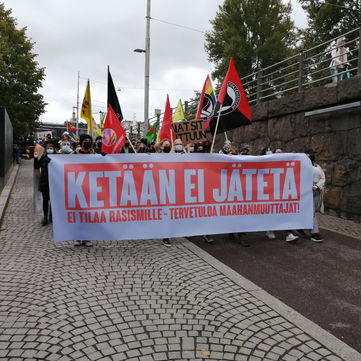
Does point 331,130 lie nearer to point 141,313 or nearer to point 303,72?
point 303,72

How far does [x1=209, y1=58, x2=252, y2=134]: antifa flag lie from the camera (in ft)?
22.9

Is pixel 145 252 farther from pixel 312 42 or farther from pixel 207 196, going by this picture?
pixel 312 42

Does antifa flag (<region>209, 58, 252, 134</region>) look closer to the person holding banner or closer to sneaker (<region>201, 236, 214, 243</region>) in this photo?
the person holding banner

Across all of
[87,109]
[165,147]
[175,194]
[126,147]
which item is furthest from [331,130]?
[87,109]

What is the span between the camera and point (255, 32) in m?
28.0

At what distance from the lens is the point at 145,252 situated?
5.75 m

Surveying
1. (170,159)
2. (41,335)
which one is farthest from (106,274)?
(170,159)

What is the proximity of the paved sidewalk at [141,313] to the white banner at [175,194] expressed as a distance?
0.51 meters

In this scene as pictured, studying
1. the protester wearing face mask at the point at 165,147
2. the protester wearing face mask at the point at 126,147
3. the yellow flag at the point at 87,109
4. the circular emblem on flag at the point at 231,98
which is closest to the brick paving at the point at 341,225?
the circular emblem on flag at the point at 231,98

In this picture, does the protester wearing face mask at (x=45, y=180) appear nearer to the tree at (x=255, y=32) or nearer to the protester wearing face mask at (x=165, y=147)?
the protester wearing face mask at (x=165, y=147)

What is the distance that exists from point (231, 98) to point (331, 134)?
3.54 m

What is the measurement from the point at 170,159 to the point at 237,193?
1289 millimetres

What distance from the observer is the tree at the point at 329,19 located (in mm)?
22578

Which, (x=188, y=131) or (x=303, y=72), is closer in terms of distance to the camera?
(x=188, y=131)
